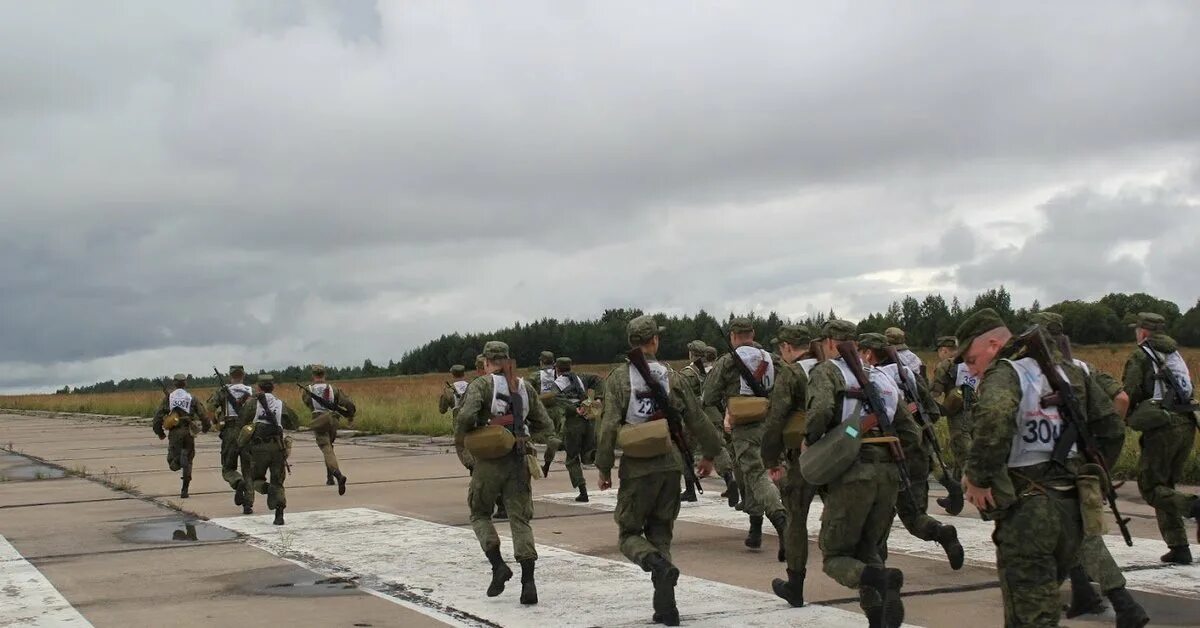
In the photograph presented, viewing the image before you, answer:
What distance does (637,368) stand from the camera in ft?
26.3

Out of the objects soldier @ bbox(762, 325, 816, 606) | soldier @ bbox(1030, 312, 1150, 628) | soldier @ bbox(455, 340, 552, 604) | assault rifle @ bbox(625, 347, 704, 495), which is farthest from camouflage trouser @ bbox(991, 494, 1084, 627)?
soldier @ bbox(455, 340, 552, 604)

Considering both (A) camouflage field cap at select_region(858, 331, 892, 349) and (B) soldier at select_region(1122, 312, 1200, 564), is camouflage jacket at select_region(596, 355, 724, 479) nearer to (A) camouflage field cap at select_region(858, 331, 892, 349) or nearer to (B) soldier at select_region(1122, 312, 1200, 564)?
(A) camouflage field cap at select_region(858, 331, 892, 349)

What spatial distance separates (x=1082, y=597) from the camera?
7641 mm

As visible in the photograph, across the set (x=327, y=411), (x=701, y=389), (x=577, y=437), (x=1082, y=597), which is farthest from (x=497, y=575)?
(x=327, y=411)

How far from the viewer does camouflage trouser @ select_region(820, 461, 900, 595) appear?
22.4 feet

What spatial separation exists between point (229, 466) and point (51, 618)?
676cm

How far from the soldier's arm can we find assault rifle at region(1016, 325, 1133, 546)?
0.69ft

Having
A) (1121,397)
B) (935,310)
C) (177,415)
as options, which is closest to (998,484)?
(1121,397)

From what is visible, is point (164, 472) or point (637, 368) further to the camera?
point (164, 472)

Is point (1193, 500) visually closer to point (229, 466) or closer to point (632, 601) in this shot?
point (632, 601)

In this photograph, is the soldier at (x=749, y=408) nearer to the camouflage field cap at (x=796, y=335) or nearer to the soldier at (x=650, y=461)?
the camouflage field cap at (x=796, y=335)

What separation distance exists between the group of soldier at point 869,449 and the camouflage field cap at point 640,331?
0.03 feet

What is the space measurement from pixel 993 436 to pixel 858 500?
5.00ft

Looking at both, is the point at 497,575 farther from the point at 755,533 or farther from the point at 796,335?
the point at 755,533
